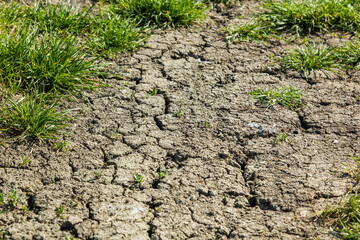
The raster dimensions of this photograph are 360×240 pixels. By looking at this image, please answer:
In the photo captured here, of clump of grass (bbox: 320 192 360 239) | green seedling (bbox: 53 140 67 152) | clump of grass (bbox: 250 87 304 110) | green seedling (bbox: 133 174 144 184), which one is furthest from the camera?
clump of grass (bbox: 250 87 304 110)

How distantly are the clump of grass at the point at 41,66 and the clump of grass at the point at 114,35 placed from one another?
1.20 ft

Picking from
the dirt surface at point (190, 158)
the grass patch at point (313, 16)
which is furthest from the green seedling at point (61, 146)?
the grass patch at point (313, 16)

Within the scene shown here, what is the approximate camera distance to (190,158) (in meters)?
2.81

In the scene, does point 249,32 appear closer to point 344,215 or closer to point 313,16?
point 313,16

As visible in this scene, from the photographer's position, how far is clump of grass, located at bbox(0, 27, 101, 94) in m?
3.16

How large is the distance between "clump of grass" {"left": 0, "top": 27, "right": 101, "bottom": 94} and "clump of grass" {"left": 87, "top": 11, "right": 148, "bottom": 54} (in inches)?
14.5

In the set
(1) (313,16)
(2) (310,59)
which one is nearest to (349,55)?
(2) (310,59)

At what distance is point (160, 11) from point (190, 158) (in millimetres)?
1740

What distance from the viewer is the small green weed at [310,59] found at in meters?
3.59

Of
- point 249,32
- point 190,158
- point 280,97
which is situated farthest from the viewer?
point 249,32

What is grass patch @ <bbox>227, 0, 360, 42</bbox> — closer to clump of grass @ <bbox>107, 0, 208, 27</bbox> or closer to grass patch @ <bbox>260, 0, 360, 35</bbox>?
grass patch @ <bbox>260, 0, 360, 35</bbox>

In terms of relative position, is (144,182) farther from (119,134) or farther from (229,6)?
(229,6)

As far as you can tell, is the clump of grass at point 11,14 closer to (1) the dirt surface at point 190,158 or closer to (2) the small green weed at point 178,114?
(1) the dirt surface at point 190,158

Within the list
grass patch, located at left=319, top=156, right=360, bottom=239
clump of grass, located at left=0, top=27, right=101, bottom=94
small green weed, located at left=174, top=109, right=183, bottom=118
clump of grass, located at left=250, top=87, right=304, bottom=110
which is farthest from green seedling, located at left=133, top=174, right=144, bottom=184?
clump of grass, located at left=250, top=87, right=304, bottom=110
